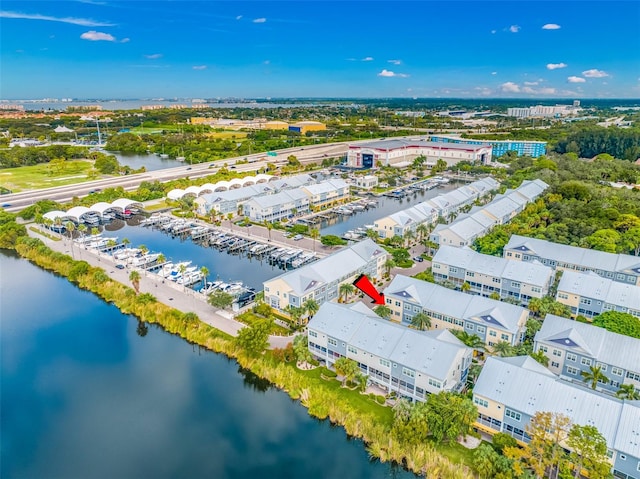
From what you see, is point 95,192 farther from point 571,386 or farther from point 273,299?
point 571,386

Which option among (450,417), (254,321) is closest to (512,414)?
(450,417)

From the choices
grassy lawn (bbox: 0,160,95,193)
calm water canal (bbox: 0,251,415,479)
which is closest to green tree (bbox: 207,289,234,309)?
calm water canal (bbox: 0,251,415,479)

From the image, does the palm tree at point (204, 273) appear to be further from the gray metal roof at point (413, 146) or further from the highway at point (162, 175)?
the gray metal roof at point (413, 146)

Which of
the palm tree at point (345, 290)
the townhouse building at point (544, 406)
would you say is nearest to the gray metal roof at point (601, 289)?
the townhouse building at point (544, 406)

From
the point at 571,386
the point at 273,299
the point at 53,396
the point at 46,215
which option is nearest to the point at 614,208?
the point at 571,386

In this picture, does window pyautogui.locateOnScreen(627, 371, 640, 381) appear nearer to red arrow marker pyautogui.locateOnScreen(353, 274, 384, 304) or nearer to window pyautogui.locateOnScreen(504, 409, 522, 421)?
window pyautogui.locateOnScreen(504, 409, 522, 421)

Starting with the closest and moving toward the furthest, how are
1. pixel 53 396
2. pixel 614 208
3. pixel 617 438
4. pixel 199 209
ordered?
pixel 617 438 < pixel 53 396 < pixel 614 208 < pixel 199 209

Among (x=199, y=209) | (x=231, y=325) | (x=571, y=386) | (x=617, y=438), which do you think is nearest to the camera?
(x=617, y=438)
